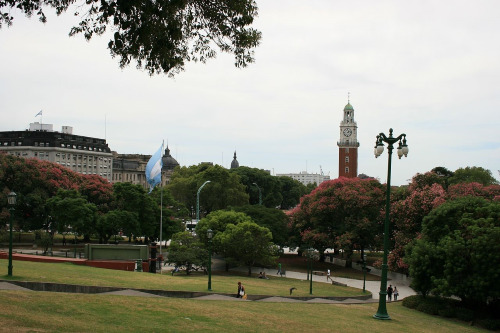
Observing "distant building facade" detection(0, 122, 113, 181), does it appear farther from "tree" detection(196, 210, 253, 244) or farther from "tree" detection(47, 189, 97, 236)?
"tree" detection(196, 210, 253, 244)

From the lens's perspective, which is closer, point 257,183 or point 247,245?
point 247,245

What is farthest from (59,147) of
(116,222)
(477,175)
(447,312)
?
(447,312)

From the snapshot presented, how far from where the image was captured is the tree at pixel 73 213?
4819 centimetres

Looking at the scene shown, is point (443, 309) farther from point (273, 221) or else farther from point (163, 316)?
point (273, 221)

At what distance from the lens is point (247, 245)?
41.7m

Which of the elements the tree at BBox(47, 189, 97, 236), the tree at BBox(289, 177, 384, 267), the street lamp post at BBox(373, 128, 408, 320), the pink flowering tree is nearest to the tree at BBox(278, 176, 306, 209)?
the tree at BBox(289, 177, 384, 267)

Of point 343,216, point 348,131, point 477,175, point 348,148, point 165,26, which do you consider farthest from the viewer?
point 348,131

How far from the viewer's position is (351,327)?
17438 millimetres

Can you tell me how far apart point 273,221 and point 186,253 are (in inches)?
687

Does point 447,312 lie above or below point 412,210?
below

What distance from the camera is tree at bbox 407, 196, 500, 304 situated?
2480 cm

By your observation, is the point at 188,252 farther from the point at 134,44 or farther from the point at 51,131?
the point at 51,131

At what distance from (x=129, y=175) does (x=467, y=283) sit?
Answer: 126 meters

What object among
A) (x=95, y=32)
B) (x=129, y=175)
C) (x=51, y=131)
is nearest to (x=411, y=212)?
(x=95, y=32)
